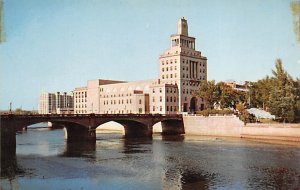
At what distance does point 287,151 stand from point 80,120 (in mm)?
47531

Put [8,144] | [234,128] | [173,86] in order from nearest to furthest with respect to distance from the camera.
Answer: [8,144] < [234,128] < [173,86]

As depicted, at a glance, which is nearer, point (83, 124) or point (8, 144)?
point (8, 144)

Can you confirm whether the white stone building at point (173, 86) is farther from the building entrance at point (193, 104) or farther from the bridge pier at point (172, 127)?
the bridge pier at point (172, 127)

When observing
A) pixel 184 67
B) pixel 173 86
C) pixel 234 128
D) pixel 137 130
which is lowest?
pixel 137 130

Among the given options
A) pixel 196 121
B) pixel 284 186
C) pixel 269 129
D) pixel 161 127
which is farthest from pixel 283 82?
pixel 284 186

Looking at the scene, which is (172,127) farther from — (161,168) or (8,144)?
(161,168)

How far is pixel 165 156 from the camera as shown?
66.2 metres

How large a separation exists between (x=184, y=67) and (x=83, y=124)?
6178 cm

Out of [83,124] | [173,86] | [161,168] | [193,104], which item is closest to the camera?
[161,168]

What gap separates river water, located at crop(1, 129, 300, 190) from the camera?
1721 inches

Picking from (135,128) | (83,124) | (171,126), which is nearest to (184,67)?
(171,126)

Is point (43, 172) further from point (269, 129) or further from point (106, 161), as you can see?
point (269, 129)

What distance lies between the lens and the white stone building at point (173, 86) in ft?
470

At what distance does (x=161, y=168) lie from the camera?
5406 cm
